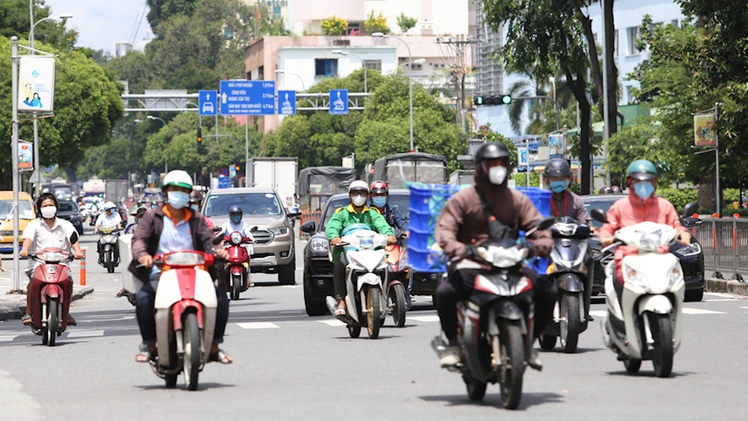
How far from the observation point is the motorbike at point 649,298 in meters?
10.6

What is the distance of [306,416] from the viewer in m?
9.02

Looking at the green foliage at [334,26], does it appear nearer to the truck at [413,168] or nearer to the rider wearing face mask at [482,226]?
the truck at [413,168]

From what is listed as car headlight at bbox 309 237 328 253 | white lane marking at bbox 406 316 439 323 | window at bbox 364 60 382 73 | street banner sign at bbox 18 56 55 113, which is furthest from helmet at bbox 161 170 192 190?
window at bbox 364 60 382 73

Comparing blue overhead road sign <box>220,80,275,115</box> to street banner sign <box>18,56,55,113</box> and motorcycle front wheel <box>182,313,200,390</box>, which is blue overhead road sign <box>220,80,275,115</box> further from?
motorcycle front wheel <box>182,313,200,390</box>

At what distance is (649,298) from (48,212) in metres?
7.75

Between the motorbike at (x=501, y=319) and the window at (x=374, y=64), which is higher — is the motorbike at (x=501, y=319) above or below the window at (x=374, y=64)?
below

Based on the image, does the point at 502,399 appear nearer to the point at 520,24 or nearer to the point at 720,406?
the point at 720,406

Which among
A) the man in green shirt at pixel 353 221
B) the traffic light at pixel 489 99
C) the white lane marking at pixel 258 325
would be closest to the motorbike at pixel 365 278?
the man in green shirt at pixel 353 221

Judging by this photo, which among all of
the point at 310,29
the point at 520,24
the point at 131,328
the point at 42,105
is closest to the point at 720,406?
the point at 131,328

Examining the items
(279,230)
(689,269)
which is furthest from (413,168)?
(689,269)

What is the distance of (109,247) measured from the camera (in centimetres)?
3509

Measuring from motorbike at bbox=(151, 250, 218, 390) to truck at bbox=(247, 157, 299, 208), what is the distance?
55.0 metres

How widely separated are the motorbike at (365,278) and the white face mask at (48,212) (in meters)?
3.39

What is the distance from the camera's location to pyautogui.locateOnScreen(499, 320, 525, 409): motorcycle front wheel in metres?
8.77
